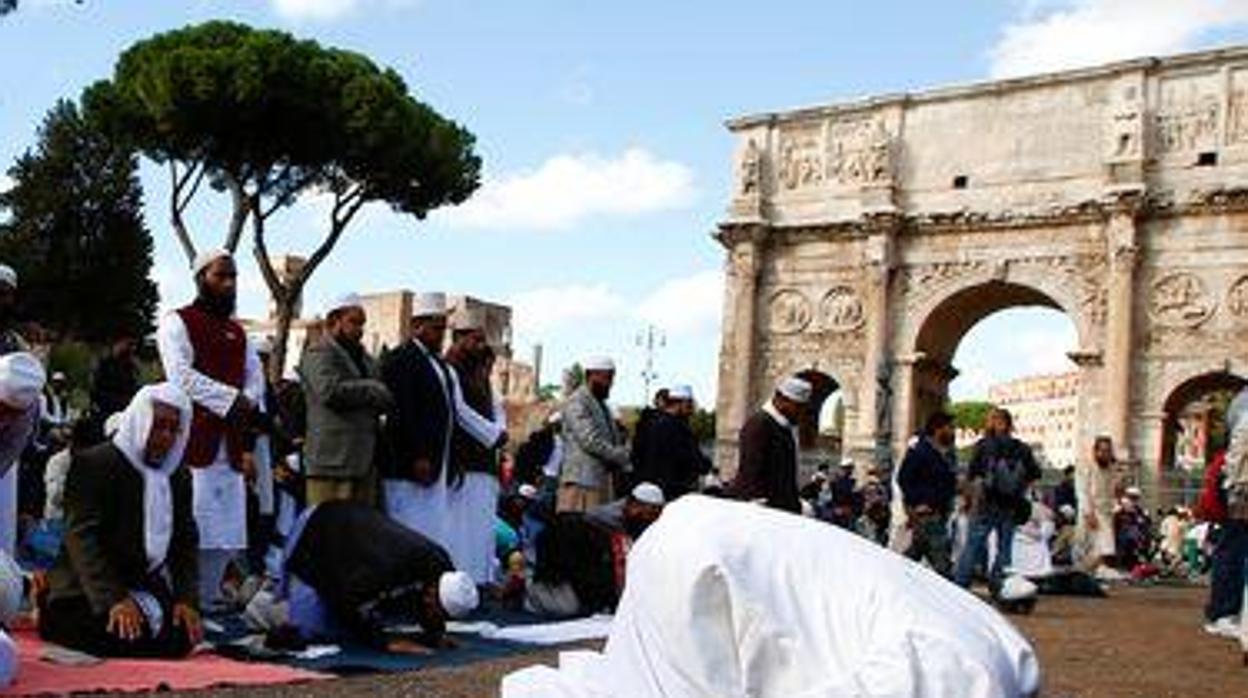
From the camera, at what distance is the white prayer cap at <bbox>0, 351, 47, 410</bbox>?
5496mm

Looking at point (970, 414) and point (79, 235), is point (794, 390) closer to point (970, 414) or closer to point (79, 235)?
point (79, 235)

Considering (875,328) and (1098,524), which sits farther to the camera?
(875,328)

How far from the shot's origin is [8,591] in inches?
195

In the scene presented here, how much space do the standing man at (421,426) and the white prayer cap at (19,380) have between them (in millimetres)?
2605

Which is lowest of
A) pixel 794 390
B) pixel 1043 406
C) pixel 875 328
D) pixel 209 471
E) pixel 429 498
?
pixel 429 498

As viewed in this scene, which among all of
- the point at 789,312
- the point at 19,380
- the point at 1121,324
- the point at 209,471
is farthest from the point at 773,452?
the point at 789,312

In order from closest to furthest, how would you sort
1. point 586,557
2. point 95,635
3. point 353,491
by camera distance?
point 95,635, point 353,491, point 586,557

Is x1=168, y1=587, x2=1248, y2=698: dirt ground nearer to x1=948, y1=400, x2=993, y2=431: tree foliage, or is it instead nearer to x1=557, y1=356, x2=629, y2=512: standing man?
x1=557, y1=356, x2=629, y2=512: standing man

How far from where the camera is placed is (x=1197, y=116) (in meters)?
25.3

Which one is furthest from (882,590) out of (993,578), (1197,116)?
(1197,116)

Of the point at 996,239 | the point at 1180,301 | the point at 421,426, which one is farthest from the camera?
the point at 996,239

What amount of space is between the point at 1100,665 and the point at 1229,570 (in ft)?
7.04

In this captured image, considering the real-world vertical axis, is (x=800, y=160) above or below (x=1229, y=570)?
above

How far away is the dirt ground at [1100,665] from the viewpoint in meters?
5.44
